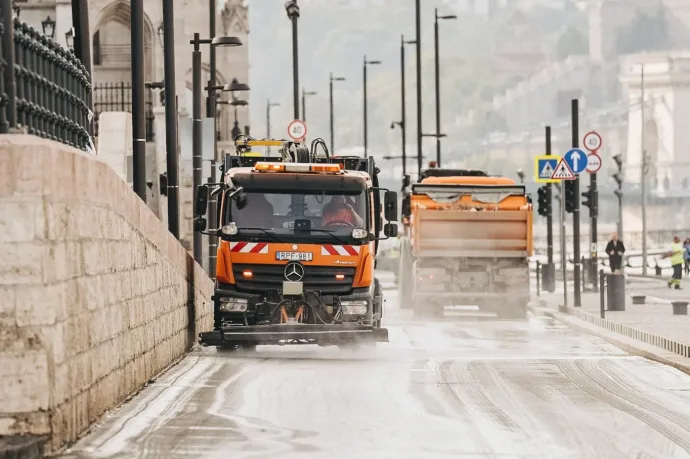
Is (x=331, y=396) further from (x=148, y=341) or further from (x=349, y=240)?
(x=349, y=240)

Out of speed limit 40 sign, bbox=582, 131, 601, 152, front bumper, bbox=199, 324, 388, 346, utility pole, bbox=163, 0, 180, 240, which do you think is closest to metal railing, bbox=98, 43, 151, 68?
speed limit 40 sign, bbox=582, 131, 601, 152

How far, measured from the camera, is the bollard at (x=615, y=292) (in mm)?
37219

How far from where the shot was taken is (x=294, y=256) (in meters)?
24.4

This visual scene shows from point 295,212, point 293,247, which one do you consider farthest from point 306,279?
point 295,212

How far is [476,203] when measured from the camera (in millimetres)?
38656

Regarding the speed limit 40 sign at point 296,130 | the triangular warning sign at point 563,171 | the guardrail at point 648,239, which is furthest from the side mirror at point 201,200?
the guardrail at point 648,239

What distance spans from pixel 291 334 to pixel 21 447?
1138 centimetres

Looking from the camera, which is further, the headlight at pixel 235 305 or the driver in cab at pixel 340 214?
the driver in cab at pixel 340 214

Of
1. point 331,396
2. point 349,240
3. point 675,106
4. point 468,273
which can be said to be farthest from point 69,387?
point 675,106

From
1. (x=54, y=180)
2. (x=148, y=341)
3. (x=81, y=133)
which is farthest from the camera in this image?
(x=148, y=341)

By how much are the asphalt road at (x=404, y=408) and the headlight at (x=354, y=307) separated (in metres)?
0.59

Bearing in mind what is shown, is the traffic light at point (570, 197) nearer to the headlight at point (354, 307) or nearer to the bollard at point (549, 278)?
the bollard at point (549, 278)

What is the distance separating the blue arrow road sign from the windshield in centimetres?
1580

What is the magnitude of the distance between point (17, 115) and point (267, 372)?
7.84 metres
